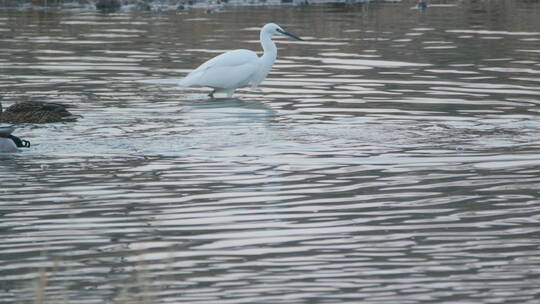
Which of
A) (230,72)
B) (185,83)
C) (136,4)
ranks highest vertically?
(230,72)

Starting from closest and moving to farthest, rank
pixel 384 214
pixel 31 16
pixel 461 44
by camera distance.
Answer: pixel 384 214 < pixel 461 44 < pixel 31 16

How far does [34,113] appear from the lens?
13969 mm

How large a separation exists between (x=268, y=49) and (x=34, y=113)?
5058 millimetres

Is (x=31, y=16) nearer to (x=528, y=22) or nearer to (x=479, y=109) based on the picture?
(x=528, y=22)

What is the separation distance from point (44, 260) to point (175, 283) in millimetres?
1059

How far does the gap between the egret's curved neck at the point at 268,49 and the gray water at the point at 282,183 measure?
66 centimetres

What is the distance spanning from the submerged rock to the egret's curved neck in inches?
176

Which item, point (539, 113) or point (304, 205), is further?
point (539, 113)

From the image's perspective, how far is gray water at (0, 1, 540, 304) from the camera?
7453 millimetres

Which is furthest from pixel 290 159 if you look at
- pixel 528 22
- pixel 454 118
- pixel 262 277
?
pixel 528 22

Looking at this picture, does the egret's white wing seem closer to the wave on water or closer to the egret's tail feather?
the egret's tail feather

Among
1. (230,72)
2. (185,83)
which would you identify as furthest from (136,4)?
(230,72)

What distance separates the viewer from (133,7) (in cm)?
3562

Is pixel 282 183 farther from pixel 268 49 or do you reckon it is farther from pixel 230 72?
pixel 268 49
